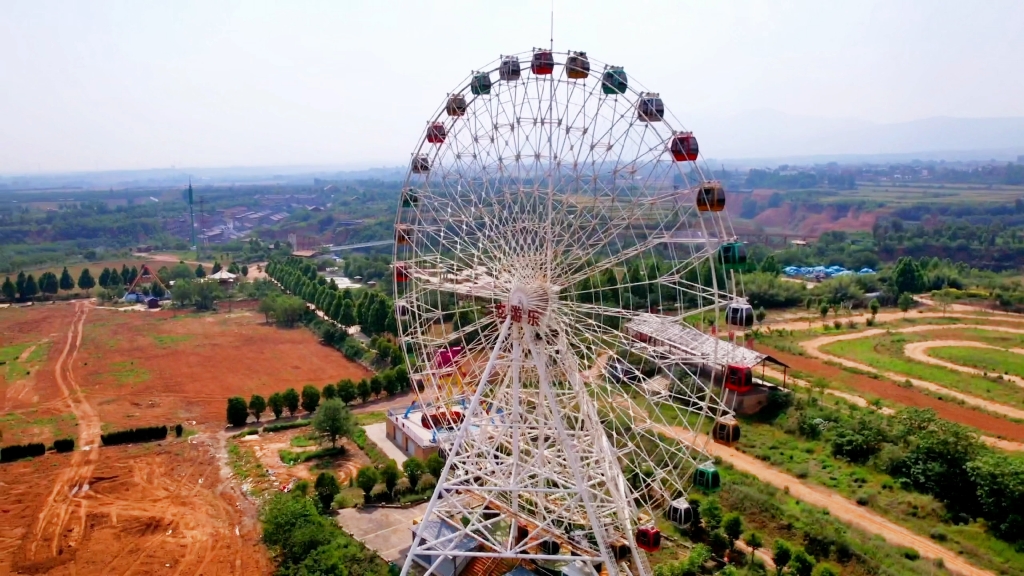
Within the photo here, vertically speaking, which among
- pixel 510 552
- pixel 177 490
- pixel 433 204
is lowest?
pixel 177 490

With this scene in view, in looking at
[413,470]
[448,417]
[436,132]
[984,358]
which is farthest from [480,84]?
[984,358]

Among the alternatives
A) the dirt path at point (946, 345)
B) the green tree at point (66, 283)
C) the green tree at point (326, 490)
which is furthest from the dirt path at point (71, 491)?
the dirt path at point (946, 345)

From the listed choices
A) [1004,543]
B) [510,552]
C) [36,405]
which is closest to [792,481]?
[1004,543]

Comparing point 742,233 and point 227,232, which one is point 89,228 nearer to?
point 227,232

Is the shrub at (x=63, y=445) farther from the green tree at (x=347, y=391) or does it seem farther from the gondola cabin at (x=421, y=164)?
the gondola cabin at (x=421, y=164)

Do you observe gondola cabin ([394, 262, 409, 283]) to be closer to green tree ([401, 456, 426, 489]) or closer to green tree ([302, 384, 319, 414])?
green tree ([401, 456, 426, 489])

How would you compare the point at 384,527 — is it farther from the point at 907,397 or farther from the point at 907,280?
the point at 907,280
